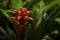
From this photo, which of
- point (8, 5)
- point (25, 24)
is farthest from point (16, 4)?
point (25, 24)

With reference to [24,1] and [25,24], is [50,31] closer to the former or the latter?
[25,24]

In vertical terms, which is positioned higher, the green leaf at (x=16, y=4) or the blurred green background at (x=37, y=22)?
the green leaf at (x=16, y=4)

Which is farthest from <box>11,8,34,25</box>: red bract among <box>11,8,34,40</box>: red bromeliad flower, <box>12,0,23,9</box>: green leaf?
<box>12,0,23,9</box>: green leaf

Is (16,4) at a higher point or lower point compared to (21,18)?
higher

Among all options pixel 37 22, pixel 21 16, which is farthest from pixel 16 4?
pixel 37 22

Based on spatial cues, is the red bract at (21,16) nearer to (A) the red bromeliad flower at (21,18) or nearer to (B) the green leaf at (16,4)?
(A) the red bromeliad flower at (21,18)

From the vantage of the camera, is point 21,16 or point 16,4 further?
point 16,4

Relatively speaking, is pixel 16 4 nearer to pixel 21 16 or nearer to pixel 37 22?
pixel 21 16

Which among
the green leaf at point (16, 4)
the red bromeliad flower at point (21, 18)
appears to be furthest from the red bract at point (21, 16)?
the green leaf at point (16, 4)

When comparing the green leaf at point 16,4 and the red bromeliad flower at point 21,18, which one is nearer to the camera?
the red bromeliad flower at point 21,18

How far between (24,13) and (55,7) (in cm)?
41

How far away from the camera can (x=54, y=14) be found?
203 centimetres

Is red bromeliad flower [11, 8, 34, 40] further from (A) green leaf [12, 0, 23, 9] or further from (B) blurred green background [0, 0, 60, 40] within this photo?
(A) green leaf [12, 0, 23, 9]

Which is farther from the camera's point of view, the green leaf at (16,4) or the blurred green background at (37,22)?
the green leaf at (16,4)
